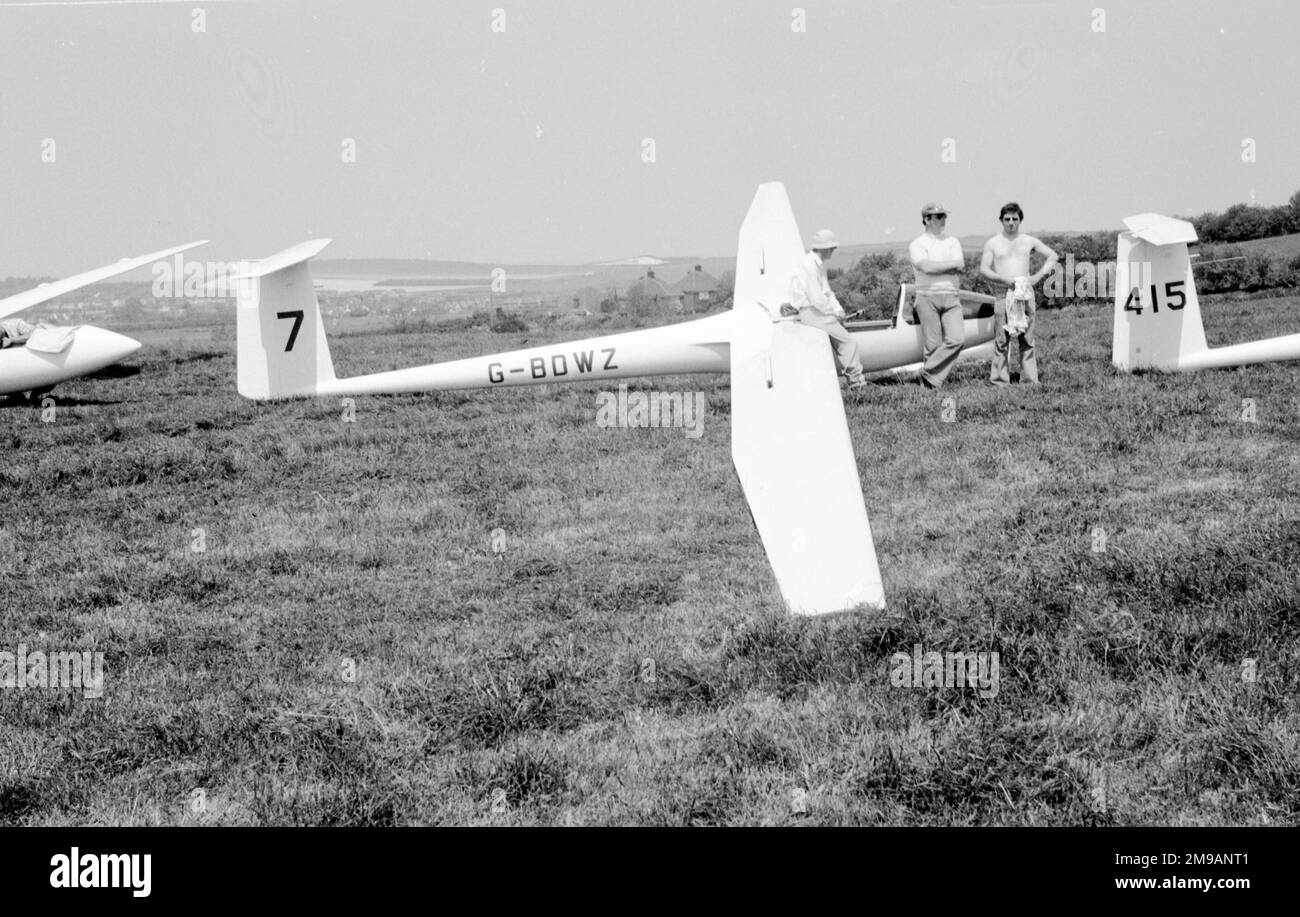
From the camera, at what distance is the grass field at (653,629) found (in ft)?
12.3

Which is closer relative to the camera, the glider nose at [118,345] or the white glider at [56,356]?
the white glider at [56,356]

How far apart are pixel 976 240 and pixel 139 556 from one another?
9391mm

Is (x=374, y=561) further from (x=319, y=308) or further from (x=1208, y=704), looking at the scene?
(x=319, y=308)

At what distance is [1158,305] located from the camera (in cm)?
1166

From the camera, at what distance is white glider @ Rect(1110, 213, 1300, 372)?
11.6 meters

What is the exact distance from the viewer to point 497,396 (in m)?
13.2

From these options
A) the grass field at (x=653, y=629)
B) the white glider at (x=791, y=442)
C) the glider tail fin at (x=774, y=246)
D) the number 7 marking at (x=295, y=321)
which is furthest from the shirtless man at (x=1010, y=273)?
the number 7 marking at (x=295, y=321)

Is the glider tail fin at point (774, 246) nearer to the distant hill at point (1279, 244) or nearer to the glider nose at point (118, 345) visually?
the glider nose at point (118, 345)

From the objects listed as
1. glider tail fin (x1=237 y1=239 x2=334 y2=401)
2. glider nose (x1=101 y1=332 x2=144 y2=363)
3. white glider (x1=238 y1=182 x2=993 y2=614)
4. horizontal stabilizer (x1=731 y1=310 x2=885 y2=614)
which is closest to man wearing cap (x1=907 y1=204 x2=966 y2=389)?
white glider (x1=238 y1=182 x2=993 y2=614)

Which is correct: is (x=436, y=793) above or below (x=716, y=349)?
below

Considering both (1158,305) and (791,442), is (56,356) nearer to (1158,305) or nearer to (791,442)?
(791,442)

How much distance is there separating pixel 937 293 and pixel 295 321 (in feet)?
23.6

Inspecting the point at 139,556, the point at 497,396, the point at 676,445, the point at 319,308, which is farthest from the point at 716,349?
the point at 139,556

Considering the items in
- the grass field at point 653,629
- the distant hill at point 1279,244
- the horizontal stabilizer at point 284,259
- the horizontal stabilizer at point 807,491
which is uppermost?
the horizontal stabilizer at point 284,259
